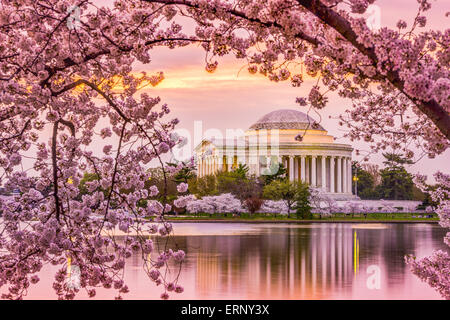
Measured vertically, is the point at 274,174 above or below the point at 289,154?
below

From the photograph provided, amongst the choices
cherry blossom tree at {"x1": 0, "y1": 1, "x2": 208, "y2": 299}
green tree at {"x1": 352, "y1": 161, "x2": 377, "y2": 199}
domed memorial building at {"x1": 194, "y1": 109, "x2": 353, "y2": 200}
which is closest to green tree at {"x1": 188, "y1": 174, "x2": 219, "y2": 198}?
domed memorial building at {"x1": 194, "y1": 109, "x2": 353, "y2": 200}

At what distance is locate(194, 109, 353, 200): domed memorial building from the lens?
109000mm

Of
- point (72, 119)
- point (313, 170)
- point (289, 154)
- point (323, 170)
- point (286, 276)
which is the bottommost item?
point (286, 276)

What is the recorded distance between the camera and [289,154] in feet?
359

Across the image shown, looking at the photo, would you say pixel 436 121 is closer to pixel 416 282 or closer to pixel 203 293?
pixel 203 293

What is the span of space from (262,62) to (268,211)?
6933 cm

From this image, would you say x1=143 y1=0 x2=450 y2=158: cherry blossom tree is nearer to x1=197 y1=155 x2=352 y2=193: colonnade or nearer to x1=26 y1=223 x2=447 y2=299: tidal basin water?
x1=26 y1=223 x2=447 y2=299: tidal basin water

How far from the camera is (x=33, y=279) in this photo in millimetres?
10445

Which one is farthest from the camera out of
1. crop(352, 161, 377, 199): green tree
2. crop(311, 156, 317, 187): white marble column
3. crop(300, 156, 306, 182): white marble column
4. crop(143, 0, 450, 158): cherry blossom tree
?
crop(352, 161, 377, 199): green tree

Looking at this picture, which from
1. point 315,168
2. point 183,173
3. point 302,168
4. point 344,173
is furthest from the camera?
point 344,173

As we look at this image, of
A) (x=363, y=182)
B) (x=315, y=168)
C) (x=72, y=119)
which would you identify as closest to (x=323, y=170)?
(x=315, y=168)

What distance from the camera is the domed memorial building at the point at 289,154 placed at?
109000mm

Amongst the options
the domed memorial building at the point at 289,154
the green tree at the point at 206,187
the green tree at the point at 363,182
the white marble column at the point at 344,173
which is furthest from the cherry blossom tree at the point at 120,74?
the green tree at the point at 363,182

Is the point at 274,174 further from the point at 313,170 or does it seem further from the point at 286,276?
the point at 286,276
